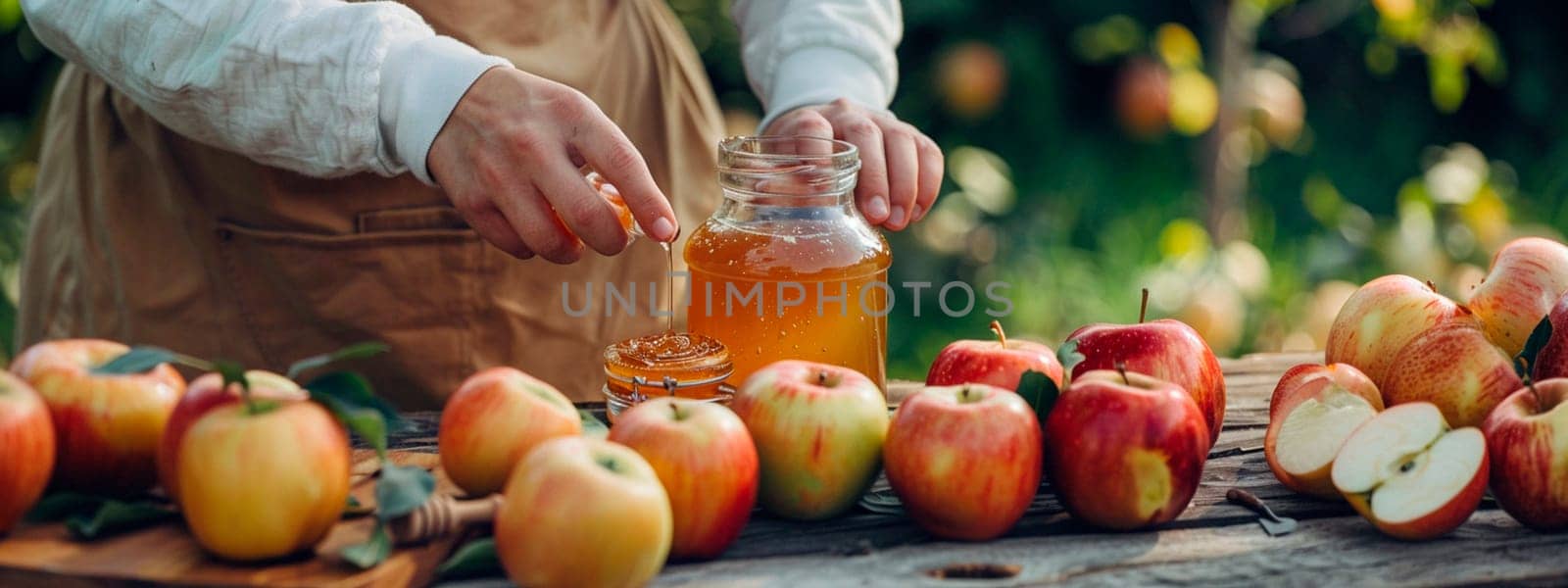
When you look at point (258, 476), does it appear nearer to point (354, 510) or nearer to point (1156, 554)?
point (354, 510)

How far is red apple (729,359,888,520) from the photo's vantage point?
0.97 metres

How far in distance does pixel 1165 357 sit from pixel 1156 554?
0.23 m

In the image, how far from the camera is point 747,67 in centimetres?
179

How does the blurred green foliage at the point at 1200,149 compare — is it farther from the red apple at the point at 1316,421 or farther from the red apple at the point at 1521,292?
the red apple at the point at 1316,421

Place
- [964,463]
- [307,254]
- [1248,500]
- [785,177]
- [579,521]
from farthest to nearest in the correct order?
[307,254] → [785,177] → [1248,500] → [964,463] → [579,521]

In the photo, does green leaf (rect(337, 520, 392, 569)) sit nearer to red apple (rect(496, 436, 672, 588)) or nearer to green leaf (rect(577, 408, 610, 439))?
red apple (rect(496, 436, 672, 588))

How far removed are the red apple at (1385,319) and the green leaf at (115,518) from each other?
97cm

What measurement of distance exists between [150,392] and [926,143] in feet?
2.65

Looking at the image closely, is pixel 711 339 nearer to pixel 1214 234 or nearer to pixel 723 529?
pixel 723 529

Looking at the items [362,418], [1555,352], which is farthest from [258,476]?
[1555,352]

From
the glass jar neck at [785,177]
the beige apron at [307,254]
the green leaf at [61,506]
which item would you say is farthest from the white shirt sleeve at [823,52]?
the green leaf at [61,506]

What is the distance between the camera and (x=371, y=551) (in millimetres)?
852

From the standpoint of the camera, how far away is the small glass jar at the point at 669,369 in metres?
1.10

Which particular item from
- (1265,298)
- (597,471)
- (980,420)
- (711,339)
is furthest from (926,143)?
(1265,298)
